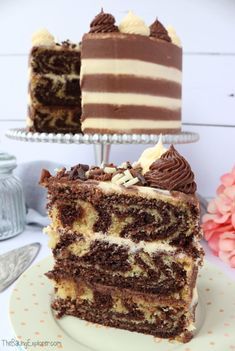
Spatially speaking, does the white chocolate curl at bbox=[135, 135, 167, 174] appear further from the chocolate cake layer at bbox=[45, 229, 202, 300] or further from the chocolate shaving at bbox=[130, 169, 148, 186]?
the chocolate cake layer at bbox=[45, 229, 202, 300]

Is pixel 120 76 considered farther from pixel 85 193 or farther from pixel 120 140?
pixel 85 193

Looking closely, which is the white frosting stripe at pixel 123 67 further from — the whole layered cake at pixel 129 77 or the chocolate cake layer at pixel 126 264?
the chocolate cake layer at pixel 126 264

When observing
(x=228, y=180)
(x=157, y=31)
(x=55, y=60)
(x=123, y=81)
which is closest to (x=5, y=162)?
(x=55, y=60)

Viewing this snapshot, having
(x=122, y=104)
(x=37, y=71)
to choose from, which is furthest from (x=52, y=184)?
(x=37, y=71)

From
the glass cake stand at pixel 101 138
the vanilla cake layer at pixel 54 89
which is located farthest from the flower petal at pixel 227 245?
the vanilla cake layer at pixel 54 89

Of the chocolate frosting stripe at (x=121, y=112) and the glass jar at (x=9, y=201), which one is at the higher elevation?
the chocolate frosting stripe at (x=121, y=112)

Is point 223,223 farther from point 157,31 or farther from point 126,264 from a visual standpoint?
point 157,31
